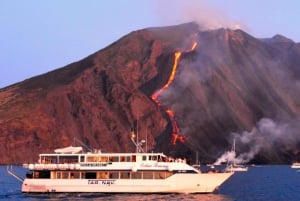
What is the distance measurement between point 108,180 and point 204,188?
40.8 ft

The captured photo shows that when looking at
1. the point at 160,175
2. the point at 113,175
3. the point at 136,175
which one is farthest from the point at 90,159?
the point at 160,175

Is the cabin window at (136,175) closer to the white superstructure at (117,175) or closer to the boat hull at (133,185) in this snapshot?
the white superstructure at (117,175)

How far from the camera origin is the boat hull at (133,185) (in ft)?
296

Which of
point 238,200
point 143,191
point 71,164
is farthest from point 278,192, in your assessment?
point 71,164

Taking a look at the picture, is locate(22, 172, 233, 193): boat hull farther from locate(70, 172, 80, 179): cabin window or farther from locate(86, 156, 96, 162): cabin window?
locate(86, 156, 96, 162): cabin window

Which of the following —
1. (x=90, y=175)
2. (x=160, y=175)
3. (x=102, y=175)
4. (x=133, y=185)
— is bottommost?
(x=133, y=185)

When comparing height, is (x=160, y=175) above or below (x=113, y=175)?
below

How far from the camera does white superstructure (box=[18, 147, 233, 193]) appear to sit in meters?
90.1

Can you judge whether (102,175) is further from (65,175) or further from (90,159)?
(65,175)

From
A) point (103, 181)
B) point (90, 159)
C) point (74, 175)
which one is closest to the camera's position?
point (103, 181)

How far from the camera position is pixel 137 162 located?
90.4 meters

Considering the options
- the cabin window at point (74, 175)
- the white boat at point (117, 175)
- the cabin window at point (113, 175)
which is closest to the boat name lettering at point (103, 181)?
the white boat at point (117, 175)

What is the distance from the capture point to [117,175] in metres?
91.1

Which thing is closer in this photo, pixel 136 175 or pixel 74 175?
pixel 136 175
